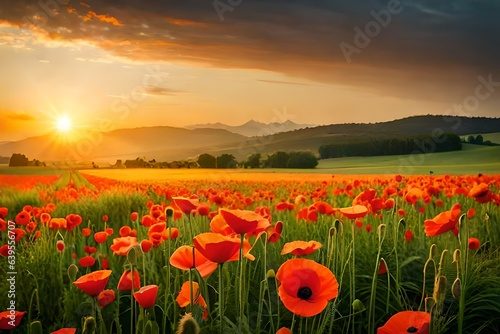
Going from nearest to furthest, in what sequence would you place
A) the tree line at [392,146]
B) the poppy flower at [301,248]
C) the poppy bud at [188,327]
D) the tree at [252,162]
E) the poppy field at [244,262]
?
the poppy bud at [188,327], the poppy field at [244,262], the poppy flower at [301,248], the tree at [252,162], the tree line at [392,146]

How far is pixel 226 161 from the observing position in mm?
3279

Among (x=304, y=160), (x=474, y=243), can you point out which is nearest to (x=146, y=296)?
(x=474, y=243)

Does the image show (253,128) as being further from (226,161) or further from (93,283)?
(93,283)

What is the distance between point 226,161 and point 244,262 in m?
1.98

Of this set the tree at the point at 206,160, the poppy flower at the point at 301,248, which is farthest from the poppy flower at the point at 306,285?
the tree at the point at 206,160

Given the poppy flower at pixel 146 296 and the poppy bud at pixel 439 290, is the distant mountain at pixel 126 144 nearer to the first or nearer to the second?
the poppy flower at pixel 146 296

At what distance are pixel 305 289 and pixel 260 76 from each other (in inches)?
82.2

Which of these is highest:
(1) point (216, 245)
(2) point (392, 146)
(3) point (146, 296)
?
(2) point (392, 146)

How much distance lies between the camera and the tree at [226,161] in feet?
10.7

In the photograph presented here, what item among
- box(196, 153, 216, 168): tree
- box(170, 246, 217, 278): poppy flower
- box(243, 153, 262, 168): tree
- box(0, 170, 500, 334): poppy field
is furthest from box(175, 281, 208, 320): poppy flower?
box(243, 153, 262, 168): tree

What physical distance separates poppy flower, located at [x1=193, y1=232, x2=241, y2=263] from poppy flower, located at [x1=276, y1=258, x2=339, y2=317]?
4.1 inches

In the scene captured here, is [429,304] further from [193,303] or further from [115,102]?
[115,102]

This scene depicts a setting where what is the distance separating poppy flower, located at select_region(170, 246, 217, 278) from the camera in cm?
110

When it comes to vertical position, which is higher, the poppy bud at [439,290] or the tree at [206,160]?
the tree at [206,160]
